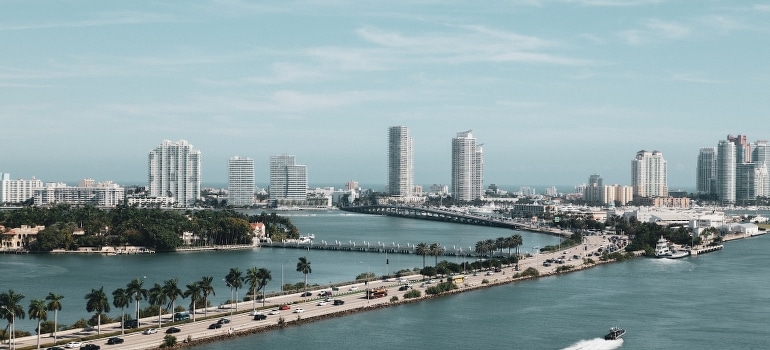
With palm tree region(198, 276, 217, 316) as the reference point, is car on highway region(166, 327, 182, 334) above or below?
below

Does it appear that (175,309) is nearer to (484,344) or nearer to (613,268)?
(484,344)

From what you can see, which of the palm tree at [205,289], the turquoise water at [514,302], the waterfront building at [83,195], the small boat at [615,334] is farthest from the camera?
the waterfront building at [83,195]

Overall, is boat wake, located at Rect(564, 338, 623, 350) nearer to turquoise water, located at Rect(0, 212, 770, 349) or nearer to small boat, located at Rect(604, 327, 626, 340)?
turquoise water, located at Rect(0, 212, 770, 349)

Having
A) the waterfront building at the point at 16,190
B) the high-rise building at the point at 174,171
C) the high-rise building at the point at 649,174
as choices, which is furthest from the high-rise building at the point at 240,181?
the high-rise building at the point at 649,174

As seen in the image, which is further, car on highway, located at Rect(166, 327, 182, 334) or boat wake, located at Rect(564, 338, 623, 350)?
boat wake, located at Rect(564, 338, 623, 350)

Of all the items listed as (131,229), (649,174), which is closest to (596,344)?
(131,229)

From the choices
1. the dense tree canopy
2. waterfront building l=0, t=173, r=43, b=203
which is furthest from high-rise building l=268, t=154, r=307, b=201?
the dense tree canopy

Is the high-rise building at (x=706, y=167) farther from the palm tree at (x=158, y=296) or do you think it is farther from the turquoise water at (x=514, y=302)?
the palm tree at (x=158, y=296)
